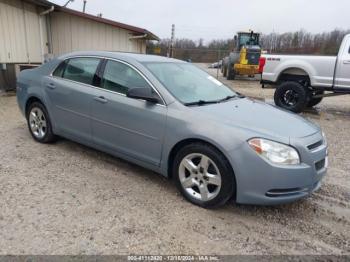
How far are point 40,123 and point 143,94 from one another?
2.43 m

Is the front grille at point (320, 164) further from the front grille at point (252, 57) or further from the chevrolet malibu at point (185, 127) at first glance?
the front grille at point (252, 57)

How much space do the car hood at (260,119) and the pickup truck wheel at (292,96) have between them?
5.61 m

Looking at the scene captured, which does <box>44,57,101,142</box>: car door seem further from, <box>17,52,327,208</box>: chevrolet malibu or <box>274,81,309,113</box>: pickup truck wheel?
<box>274,81,309,113</box>: pickup truck wheel

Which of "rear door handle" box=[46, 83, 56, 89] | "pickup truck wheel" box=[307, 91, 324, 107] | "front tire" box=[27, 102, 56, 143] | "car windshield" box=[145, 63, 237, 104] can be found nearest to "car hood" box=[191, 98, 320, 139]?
"car windshield" box=[145, 63, 237, 104]

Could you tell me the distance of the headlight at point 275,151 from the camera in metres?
2.96

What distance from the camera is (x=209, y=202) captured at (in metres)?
3.28

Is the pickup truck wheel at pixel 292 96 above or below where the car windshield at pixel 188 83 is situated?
below

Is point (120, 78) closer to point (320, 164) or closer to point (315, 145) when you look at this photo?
point (315, 145)

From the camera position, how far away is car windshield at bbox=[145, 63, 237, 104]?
3723 millimetres

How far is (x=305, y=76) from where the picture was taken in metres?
9.17

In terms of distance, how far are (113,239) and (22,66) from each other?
9.41 meters

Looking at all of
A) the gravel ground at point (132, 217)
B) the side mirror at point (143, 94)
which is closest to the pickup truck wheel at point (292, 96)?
the gravel ground at point (132, 217)

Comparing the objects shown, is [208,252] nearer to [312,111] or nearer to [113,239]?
[113,239]

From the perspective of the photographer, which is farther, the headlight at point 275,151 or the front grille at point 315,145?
the front grille at point 315,145
